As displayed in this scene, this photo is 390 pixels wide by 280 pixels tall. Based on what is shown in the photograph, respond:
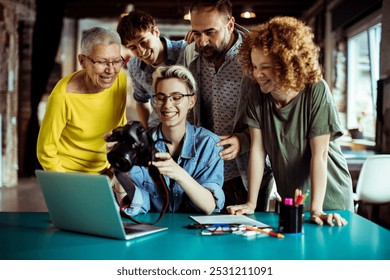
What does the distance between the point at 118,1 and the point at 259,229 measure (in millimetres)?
8857

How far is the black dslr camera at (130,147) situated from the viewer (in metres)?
1.68

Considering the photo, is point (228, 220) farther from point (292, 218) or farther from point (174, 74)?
point (174, 74)

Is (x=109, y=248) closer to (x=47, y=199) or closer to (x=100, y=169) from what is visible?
(x=47, y=199)

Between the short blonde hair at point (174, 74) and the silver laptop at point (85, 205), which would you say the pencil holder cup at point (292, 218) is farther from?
the short blonde hair at point (174, 74)

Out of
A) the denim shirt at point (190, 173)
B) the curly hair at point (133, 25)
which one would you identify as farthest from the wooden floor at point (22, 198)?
the denim shirt at point (190, 173)

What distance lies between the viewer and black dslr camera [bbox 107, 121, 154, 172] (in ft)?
5.50

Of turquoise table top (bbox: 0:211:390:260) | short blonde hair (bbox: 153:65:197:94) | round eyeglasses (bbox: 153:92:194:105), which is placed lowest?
turquoise table top (bbox: 0:211:390:260)

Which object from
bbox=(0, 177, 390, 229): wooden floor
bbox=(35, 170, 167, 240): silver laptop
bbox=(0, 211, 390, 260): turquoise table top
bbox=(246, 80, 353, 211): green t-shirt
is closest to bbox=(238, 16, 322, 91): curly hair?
bbox=(246, 80, 353, 211): green t-shirt

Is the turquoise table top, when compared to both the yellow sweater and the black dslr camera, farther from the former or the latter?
the yellow sweater

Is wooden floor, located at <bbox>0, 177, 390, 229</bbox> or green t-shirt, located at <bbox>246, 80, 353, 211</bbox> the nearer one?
green t-shirt, located at <bbox>246, 80, 353, 211</bbox>

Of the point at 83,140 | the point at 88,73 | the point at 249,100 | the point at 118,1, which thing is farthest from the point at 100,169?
the point at 118,1

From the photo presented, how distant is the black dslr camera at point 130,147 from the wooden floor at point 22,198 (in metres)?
4.27

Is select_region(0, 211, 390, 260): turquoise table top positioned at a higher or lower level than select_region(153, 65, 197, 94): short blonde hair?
lower

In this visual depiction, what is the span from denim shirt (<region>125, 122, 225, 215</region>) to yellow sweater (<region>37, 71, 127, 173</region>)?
1.14ft
